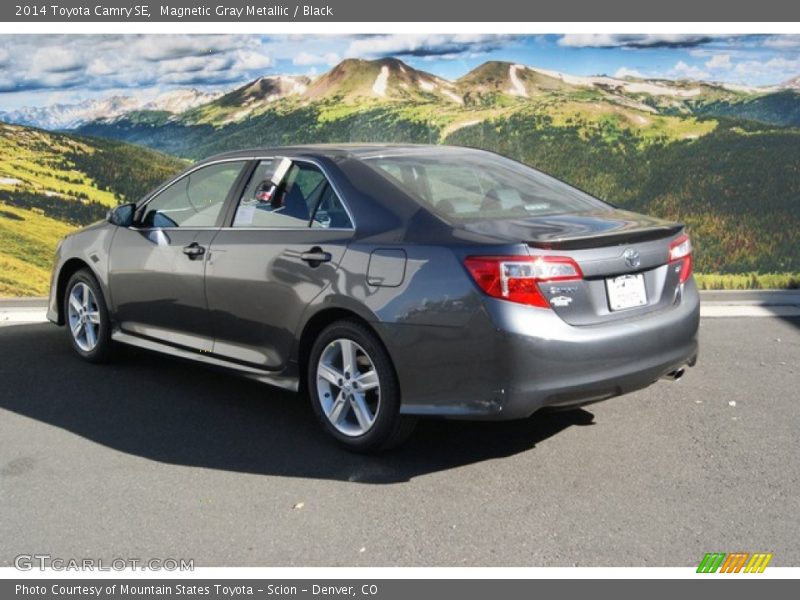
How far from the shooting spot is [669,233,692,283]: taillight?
15.6 feet

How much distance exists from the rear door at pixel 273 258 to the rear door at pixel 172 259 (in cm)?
17

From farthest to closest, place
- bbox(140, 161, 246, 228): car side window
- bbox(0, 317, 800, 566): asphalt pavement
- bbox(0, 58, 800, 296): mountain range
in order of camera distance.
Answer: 1. bbox(0, 58, 800, 296): mountain range
2. bbox(140, 161, 246, 228): car side window
3. bbox(0, 317, 800, 566): asphalt pavement

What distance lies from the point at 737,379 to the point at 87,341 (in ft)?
14.6

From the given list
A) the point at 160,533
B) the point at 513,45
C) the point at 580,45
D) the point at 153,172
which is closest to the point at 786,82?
the point at 580,45

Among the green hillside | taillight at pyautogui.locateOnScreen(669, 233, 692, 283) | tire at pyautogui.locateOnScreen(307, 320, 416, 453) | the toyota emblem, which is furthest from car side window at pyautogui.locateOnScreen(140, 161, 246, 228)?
the green hillside

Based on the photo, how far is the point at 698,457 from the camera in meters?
4.71

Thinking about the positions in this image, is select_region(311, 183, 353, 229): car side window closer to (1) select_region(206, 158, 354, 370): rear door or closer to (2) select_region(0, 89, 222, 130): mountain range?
(1) select_region(206, 158, 354, 370): rear door

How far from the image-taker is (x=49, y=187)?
10.6 meters

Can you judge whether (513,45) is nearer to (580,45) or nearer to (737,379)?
(580,45)

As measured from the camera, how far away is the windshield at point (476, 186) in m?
4.80

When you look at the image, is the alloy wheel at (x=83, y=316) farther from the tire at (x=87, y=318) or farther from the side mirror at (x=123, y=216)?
the side mirror at (x=123, y=216)

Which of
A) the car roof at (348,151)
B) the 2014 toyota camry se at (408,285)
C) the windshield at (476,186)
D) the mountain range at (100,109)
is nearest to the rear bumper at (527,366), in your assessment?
the 2014 toyota camry se at (408,285)

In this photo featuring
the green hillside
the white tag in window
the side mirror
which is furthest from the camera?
the green hillside

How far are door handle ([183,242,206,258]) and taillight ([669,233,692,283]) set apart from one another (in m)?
2.65
